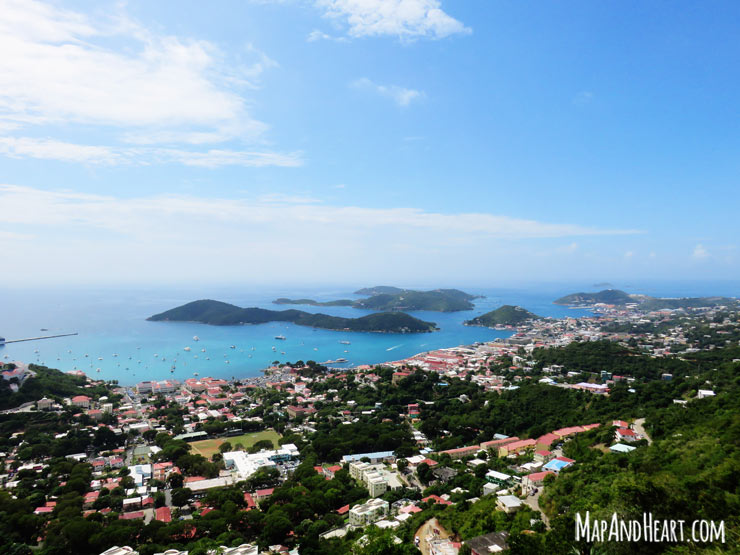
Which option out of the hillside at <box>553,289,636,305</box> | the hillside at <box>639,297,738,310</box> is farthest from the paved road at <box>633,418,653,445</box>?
the hillside at <box>553,289,636,305</box>

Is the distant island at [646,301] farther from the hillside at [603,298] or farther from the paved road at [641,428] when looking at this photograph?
the paved road at [641,428]

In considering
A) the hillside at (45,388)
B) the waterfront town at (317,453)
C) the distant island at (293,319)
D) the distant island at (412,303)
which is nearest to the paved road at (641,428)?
the waterfront town at (317,453)

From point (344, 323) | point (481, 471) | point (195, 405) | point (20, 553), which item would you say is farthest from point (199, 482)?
point (344, 323)

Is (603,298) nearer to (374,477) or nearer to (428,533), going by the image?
(374,477)

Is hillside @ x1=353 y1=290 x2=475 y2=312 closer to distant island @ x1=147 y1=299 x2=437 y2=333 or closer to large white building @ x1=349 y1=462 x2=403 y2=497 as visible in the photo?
distant island @ x1=147 y1=299 x2=437 y2=333

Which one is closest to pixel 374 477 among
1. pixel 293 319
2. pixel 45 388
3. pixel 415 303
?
pixel 45 388

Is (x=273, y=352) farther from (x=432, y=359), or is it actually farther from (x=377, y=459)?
(x=377, y=459)
